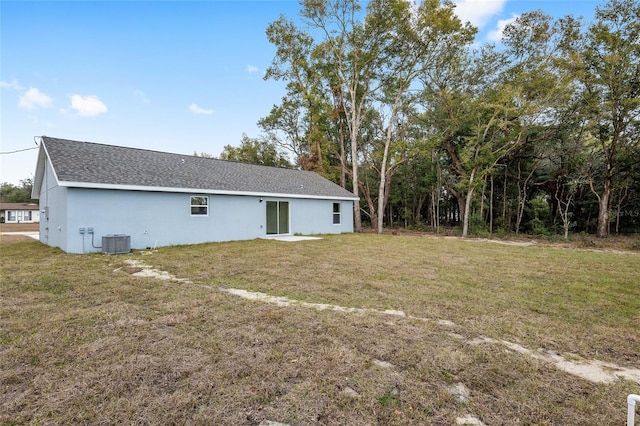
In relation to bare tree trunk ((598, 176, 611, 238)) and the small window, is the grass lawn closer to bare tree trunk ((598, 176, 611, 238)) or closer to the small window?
the small window

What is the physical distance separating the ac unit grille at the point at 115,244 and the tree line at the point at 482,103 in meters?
12.7

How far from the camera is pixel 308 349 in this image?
292 centimetres

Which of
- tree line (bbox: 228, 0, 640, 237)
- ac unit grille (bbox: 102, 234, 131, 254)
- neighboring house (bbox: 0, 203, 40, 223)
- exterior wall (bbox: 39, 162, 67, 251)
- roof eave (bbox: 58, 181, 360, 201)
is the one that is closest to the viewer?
roof eave (bbox: 58, 181, 360, 201)

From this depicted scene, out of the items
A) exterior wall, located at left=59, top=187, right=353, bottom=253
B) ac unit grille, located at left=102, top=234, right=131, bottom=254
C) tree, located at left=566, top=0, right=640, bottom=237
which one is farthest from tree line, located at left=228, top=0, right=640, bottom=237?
ac unit grille, located at left=102, top=234, right=131, bottom=254

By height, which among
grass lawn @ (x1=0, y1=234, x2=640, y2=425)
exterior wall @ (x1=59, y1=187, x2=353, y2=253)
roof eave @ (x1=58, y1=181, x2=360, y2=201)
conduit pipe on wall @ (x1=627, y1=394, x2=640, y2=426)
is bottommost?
grass lawn @ (x1=0, y1=234, x2=640, y2=425)

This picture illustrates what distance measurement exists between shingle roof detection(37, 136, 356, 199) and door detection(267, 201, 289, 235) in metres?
0.66

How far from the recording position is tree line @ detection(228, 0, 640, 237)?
1378cm

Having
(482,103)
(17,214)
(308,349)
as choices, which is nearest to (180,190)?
(308,349)

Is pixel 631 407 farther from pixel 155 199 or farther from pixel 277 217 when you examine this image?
pixel 277 217

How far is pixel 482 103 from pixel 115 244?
53.8 feet

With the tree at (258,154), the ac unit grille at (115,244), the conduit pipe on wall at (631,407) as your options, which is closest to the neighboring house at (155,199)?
the ac unit grille at (115,244)

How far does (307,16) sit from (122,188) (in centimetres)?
1445

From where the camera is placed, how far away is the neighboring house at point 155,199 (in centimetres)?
880

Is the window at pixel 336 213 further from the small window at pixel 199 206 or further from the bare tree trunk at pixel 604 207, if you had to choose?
the bare tree trunk at pixel 604 207
